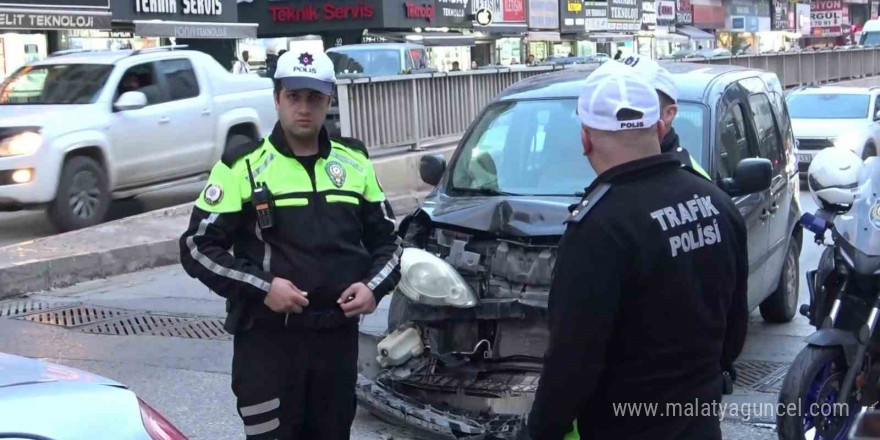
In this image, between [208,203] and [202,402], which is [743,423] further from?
[208,203]

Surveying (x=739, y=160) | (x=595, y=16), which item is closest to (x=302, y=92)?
(x=739, y=160)

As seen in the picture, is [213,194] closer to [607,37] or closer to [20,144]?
[20,144]

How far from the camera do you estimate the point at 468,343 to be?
543cm

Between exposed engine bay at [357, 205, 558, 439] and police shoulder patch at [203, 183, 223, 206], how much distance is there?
69.1 inches

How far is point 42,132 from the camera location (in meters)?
11.0

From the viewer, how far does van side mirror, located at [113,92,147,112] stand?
39.0 feet

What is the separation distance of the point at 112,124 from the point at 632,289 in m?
9.91

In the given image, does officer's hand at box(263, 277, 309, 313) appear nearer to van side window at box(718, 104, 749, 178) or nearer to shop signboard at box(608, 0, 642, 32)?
van side window at box(718, 104, 749, 178)

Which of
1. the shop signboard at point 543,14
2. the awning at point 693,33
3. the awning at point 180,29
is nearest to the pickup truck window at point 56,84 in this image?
the awning at point 180,29

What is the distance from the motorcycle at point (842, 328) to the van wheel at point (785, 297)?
2573 mm

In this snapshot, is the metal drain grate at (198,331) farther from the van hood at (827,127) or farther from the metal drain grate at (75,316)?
the van hood at (827,127)

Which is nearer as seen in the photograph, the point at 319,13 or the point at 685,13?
the point at 319,13

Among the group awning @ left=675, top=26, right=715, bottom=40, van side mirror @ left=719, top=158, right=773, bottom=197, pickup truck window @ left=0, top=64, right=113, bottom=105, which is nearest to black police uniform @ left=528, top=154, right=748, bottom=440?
van side mirror @ left=719, top=158, right=773, bottom=197

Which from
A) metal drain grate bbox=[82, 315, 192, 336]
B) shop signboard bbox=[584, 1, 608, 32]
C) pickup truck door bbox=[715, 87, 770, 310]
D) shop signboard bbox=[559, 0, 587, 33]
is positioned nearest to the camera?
pickup truck door bbox=[715, 87, 770, 310]
